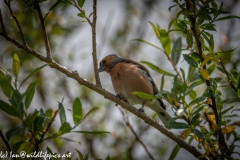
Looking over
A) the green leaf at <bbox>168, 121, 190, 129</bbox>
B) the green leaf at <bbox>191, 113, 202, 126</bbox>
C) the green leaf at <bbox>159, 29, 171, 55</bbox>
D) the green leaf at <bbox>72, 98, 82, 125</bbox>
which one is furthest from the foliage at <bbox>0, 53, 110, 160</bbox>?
the green leaf at <bbox>159, 29, 171, 55</bbox>

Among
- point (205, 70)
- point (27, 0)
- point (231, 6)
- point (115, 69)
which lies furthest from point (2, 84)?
point (231, 6)

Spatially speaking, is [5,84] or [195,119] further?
[195,119]

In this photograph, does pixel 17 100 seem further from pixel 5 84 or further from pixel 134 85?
pixel 134 85

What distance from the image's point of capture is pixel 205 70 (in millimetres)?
3135

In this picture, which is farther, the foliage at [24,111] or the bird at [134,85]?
the bird at [134,85]

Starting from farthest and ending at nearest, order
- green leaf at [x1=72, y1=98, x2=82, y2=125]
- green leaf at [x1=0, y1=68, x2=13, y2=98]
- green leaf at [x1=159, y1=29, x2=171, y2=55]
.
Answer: green leaf at [x1=159, y1=29, x2=171, y2=55] < green leaf at [x1=72, y1=98, x2=82, y2=125] < green leaf at [x1=0, y1=68, x2=13, y2=98]

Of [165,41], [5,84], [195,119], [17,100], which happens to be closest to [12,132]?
[17,100]

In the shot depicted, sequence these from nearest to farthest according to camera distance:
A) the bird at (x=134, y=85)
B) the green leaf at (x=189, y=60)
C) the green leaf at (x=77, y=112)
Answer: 1. the green leaf at (x=189, y=60)
2. the green leaf at (x=77, y=112)
3. the bird at (x=134, y=85)

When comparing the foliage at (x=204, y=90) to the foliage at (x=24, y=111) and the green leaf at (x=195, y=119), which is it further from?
the foliage at (x=24, y=111)

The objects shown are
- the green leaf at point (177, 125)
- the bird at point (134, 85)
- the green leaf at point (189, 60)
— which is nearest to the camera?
the green leaf at point (177, 125)

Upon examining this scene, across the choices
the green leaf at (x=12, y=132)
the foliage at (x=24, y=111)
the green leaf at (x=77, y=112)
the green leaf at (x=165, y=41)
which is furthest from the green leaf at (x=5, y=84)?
the green leaf at (x=165, y=41)

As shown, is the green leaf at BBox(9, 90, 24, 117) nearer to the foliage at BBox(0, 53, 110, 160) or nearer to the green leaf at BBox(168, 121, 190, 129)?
the foliage at BBox(0, 53, 110, 160)

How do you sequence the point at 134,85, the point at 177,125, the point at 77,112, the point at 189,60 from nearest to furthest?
the point at 177,125, the point at 189,60, the point at 77,112, the point at 134,85

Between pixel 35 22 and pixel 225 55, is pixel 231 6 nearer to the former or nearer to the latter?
pixel 225 55
